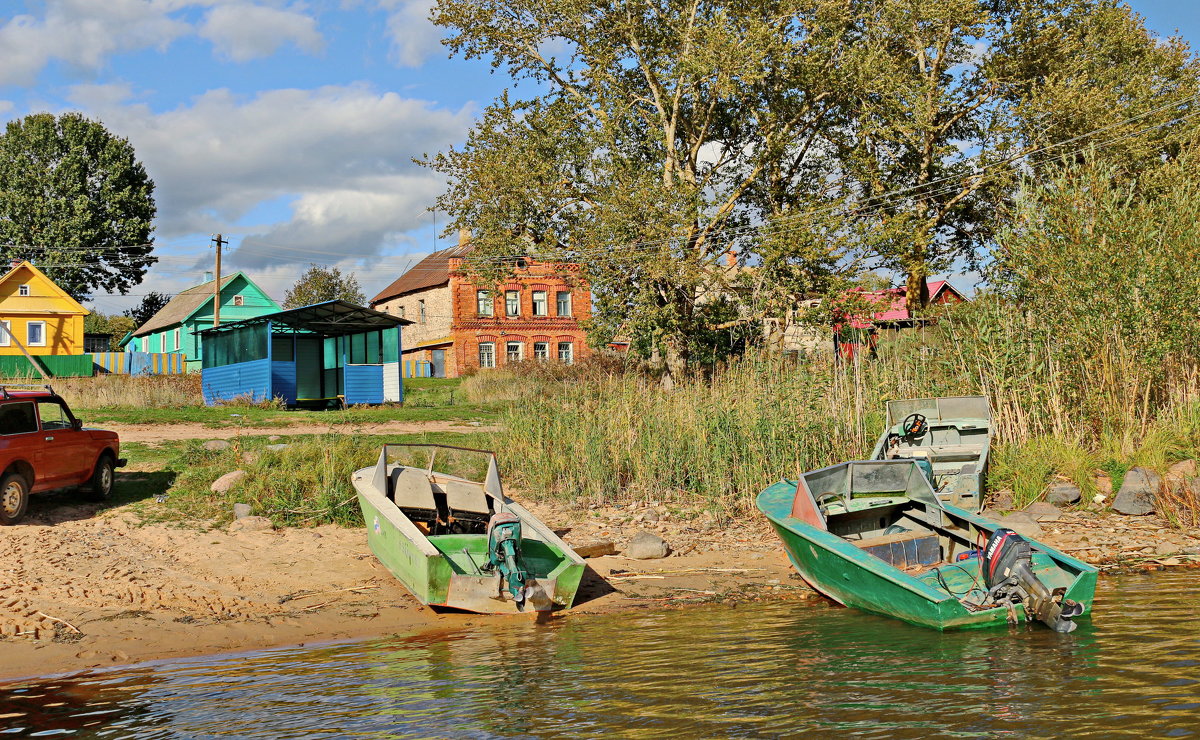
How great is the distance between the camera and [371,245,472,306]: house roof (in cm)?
5372

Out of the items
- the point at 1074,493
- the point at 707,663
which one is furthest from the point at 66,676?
the point at 1074,493

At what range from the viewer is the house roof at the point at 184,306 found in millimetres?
52125

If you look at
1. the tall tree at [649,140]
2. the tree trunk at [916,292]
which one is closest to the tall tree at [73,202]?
the tall tree at [649,140]

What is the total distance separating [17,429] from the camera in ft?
39.8

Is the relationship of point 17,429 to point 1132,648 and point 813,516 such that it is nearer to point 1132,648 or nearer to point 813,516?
point 813,516

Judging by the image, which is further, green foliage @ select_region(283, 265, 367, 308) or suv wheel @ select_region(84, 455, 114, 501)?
green foliage @ select_region(283, 265, 367, 308)

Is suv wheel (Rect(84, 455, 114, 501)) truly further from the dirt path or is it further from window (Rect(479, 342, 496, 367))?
window (Rect(479, 342, 496, 367))

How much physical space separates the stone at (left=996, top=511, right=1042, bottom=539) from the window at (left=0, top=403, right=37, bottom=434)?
481 inches

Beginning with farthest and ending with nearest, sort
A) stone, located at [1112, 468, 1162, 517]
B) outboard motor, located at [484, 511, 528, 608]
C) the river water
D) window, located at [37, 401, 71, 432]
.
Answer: stone, located at [1112, 468, 1162, 517] → window, located at [37, 401, 71, 432] → outboard motor, located at [484, 511, 528, 608] → the river water

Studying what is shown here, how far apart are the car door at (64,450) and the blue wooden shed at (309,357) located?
14033 millimetres

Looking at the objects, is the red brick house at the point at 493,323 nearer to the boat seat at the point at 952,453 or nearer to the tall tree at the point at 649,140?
the tall tree at the point at 649,140

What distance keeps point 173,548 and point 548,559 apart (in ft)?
16.0

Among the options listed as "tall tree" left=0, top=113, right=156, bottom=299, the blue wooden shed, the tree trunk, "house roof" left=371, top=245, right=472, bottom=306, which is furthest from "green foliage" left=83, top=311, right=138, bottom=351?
the tree trunk

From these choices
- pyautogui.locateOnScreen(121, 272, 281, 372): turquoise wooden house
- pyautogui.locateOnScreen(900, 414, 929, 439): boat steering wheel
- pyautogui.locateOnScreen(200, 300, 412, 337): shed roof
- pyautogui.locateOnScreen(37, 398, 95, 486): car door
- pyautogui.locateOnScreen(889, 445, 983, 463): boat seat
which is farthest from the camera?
pyautogui.locateOnScreen(121, 272, 281, 372): turquoise wooden house
